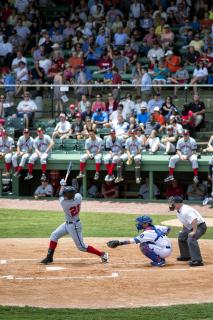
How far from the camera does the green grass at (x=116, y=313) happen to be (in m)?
14.8

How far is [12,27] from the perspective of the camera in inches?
1415

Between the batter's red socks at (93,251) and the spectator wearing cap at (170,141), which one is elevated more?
the spectator wearing cap at (170,141)

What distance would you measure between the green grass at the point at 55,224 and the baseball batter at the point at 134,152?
177 centimetres

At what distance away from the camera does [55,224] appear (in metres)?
25.5

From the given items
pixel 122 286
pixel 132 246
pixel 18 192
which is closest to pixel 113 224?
pixel 132 246

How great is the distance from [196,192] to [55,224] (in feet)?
15.8

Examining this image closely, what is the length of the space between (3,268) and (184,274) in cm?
347

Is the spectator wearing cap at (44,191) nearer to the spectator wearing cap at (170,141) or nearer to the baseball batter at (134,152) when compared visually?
the baseball batter at (134,152)

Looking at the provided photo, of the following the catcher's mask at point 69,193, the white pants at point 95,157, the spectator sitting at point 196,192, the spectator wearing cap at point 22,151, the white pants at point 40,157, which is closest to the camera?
the catcher's mask at point 69,193

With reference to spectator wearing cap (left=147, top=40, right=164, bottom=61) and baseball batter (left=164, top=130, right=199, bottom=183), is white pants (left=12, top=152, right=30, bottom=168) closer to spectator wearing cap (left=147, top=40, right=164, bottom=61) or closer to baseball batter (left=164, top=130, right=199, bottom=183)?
baseball batter (left=164, top=130, right=199, bottom=183)

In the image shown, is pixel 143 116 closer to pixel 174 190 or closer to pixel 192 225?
pixel 174 190

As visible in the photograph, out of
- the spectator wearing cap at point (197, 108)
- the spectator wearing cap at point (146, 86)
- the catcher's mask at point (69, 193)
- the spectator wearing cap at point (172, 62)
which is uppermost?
the spectator wearing cap at point (172, 62)

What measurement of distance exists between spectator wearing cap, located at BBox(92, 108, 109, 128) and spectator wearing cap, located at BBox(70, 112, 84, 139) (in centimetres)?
40

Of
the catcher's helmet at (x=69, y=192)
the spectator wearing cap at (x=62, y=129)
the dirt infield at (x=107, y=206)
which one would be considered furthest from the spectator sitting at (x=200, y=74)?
the catcher's helmet at (x=69, y=192)
